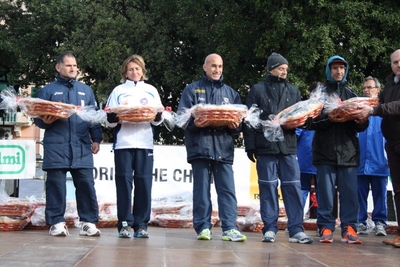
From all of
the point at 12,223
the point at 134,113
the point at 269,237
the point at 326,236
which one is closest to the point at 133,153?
the point at 134,113

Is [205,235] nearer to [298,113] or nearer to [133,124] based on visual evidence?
[133,124]

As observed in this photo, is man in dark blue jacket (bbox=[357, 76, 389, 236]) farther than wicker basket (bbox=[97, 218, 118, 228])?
No

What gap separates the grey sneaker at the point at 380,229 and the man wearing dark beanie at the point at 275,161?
203 cm

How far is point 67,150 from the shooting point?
26.3ft

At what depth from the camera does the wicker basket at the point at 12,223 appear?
8.94 meters

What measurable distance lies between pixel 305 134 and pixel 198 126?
327 cm

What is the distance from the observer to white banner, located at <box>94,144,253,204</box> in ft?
41.1

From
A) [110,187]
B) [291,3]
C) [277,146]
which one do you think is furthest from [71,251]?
[291,3]

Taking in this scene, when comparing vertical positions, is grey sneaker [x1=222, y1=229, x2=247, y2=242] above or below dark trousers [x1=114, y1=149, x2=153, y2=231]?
below

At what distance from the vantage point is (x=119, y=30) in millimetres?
26094

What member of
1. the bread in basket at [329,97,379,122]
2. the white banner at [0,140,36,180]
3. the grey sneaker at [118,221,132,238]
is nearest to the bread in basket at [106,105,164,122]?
the grey sneaker at [118,221,132,238]

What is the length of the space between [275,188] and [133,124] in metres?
1.74

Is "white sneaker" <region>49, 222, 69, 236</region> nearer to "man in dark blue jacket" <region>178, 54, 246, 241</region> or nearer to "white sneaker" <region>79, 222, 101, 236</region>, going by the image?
"white sneaker" <region>79, 222, 101, 236</region>

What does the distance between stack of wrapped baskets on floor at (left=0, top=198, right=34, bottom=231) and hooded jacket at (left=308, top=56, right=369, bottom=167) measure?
3827 mm
